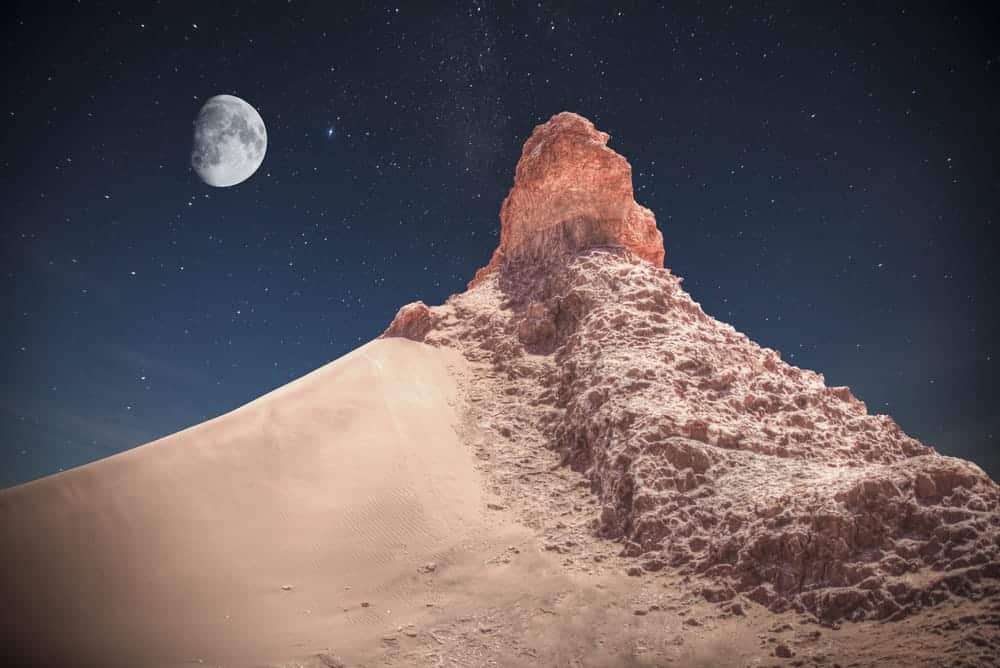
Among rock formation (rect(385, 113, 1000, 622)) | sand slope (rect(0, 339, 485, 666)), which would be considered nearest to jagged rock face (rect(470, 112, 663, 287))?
rock formation (rect(385, 113, 1000, 622))

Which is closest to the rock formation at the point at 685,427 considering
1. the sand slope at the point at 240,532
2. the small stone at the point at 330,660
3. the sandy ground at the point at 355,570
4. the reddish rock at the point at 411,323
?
the reddish rock at the point at 411,323

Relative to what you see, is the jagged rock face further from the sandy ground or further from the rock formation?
the sandy ground

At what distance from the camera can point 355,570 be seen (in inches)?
440

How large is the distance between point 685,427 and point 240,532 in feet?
34.5

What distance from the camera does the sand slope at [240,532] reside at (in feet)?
28.9

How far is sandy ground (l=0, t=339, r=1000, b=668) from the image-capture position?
26.7ft

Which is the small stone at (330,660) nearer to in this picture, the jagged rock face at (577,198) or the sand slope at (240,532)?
the sand slope at (240,532)

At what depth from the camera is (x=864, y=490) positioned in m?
9.06

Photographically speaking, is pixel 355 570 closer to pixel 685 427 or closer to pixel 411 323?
pixel 685 427

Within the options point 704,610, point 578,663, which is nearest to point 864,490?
point 704,610

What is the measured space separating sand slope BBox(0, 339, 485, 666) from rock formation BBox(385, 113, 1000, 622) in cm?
380

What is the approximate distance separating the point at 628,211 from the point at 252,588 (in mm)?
18963

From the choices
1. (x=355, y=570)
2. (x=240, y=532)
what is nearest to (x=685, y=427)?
(x=355, y=570)

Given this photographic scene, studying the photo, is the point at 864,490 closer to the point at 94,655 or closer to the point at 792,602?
the point at 792,602
